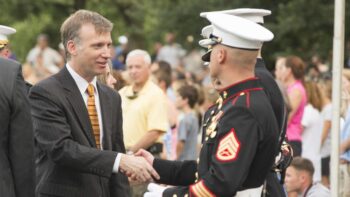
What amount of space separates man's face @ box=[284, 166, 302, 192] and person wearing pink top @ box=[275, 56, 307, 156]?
179 centimetres

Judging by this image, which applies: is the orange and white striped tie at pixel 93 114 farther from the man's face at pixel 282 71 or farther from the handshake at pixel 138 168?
the man's face at pixel 282 71

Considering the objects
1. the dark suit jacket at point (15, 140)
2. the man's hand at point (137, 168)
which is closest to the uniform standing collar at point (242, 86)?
the man's hand at point (137, 168)

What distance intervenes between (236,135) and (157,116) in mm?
5677

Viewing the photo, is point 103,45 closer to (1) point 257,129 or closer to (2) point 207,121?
(2) point 207,121

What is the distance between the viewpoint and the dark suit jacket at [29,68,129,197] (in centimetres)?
687

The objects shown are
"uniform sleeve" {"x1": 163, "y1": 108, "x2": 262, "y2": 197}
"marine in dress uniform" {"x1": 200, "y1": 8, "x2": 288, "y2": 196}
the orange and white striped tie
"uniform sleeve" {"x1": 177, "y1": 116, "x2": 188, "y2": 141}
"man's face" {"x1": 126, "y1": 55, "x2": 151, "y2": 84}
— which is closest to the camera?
"uniform sleeve" {"x1": 163, "y1": 108, "x2": 262, "y2": 197}

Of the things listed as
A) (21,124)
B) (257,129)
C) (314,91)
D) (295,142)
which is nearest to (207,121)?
(257,129)

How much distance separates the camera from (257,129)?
585 centimetres

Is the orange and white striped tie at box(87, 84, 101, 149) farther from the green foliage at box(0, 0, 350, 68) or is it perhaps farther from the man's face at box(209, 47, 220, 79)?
the green foliage at box(0, 0, 350, 68)

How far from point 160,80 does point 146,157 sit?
23.3 ft

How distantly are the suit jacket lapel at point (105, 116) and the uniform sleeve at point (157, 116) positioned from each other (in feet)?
13.0

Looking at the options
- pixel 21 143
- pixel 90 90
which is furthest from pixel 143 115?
pixel 21 143

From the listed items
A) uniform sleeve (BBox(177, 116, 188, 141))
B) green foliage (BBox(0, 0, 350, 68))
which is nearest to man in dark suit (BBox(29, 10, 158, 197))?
uniform sleeve (BBox(177, 116, 188, 141))

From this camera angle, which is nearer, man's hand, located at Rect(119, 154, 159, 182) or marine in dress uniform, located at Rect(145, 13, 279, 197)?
marine in dress uniform, located at Rect(145, 13, 279, 197)
